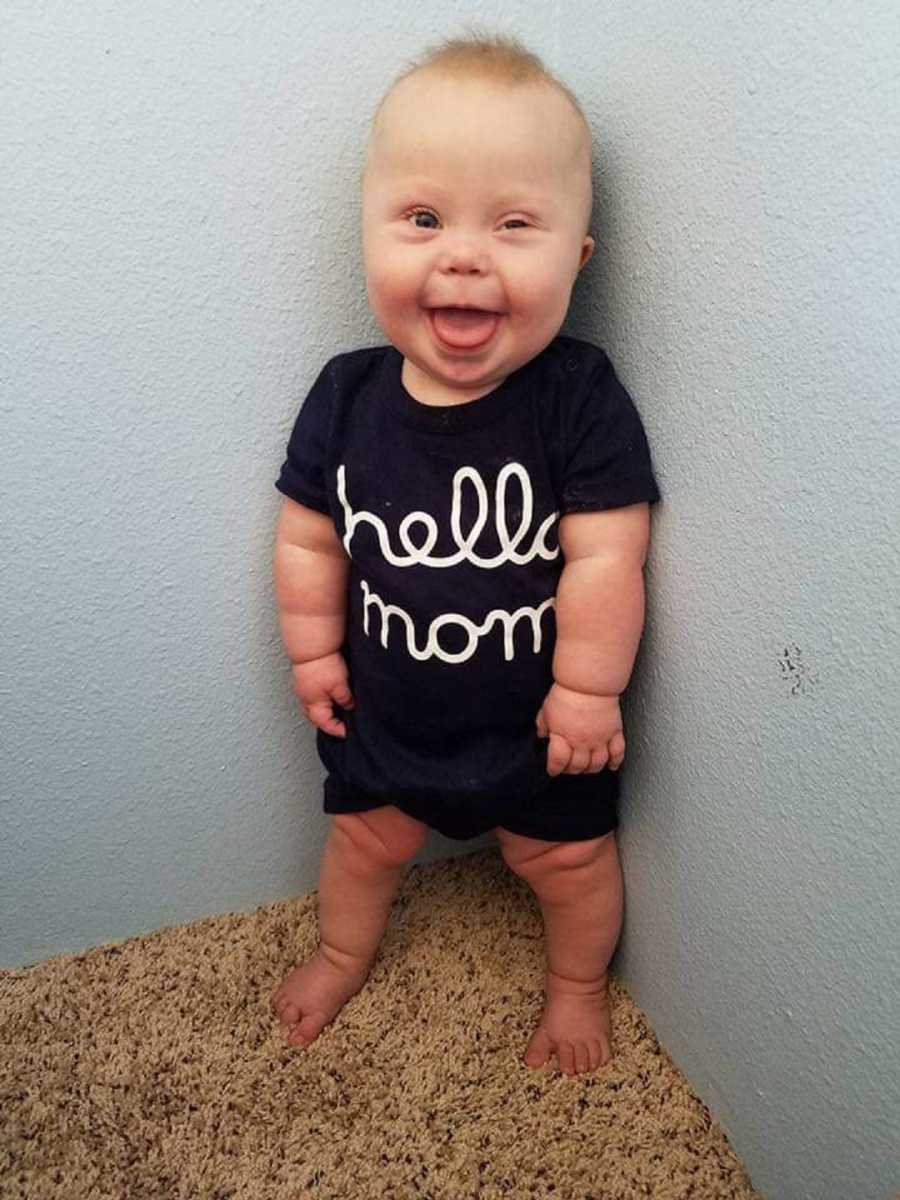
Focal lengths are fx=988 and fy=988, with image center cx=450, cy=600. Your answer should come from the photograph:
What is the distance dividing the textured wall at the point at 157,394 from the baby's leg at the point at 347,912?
0.10 m

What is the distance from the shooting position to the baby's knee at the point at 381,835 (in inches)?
36.3

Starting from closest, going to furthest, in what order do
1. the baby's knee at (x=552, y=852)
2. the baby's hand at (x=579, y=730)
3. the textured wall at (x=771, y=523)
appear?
the textured wall at (x=771, y=523), the baby's hand at (x=579, y=730), the baby's knee at (x=552, y=852)

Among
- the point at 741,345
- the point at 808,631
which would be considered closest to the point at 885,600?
the point at 808,631

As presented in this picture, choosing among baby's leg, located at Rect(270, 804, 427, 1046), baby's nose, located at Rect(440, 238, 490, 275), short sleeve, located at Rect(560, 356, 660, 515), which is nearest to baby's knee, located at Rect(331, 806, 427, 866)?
baby's leg, located at Rect(270, 804, 427, 1046)

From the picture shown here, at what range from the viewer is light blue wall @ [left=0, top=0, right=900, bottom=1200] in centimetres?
58

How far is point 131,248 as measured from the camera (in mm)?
735

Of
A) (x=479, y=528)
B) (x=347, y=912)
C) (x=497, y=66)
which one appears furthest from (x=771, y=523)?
(x=347, y=912)

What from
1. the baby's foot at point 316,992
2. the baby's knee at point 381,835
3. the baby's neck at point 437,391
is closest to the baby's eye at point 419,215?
the baby's neck at point 437,391

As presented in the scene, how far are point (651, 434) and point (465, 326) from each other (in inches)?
6.7

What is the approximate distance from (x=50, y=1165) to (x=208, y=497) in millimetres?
582

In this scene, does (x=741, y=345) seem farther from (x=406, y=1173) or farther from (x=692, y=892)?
(x=406, y=1173)

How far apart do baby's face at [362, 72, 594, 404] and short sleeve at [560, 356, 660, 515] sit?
0.06m

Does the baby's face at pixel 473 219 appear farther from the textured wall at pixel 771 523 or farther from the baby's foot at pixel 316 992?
the baby's foot at pixel 316 992

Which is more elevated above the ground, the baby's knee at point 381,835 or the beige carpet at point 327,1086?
the baby's knee at point 381,835
